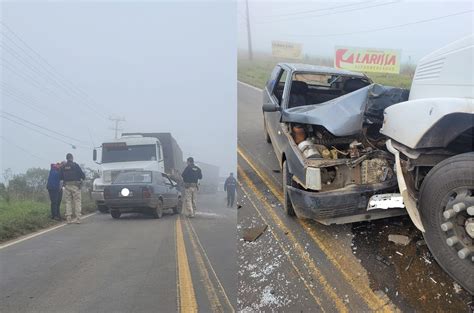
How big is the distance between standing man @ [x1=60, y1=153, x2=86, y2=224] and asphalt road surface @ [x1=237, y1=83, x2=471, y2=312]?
1570mm

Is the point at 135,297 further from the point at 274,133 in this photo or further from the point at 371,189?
the point at 274,133

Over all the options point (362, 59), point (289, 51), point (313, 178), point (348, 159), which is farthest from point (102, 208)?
point (362, 59)

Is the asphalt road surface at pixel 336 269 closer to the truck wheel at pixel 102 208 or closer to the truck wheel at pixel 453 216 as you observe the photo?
the truck wheel at pixel 453 216

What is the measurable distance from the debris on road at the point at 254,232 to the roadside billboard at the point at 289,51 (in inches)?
162

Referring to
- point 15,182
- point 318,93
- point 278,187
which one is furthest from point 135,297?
point 318,93

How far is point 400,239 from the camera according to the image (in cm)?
392

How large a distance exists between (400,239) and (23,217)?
3.44 m

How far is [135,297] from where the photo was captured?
180 centimetres

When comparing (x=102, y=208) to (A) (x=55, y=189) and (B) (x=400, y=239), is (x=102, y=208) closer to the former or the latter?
(A) (x=55, y=189)

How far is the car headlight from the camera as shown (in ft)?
12.3

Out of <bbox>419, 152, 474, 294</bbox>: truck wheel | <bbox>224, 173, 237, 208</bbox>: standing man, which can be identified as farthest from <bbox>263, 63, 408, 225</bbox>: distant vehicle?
<bbox>224, 173, 237, 208</bbox>: standing man

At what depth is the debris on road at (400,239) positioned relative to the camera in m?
3.87

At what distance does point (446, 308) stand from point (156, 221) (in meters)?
2.56

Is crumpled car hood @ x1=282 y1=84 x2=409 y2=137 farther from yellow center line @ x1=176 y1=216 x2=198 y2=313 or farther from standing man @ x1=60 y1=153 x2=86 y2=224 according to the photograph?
standing man @ x1=60 y1=153 x2=86 y2=224
